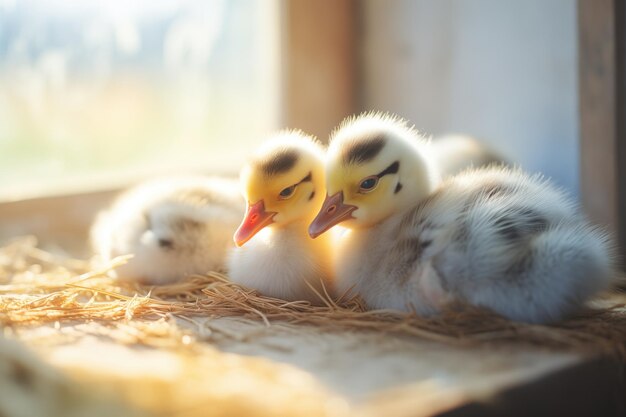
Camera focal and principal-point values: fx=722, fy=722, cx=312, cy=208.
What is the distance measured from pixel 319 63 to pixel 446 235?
1.96 meters

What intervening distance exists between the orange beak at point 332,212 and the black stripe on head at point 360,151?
9 cm

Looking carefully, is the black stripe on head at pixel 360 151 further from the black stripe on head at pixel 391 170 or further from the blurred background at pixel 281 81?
the blurred background at pixel 281 81

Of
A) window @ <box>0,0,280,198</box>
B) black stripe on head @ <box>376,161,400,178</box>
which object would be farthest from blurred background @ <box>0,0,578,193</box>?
black stripe on head @ <box>376,161,400,178</box>

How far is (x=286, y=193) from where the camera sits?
6.25 ft

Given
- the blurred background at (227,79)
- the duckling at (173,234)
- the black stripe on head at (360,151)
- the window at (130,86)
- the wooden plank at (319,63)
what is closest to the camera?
the black stripe on head at (360,151)

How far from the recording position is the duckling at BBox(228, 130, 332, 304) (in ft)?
6.18

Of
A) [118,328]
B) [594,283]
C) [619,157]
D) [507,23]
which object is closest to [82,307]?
[118,328]

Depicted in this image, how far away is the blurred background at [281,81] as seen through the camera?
8.24 ft

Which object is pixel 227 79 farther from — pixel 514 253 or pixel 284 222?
pixel 514 253

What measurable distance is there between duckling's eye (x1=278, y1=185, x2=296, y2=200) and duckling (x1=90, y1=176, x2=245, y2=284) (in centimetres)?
43

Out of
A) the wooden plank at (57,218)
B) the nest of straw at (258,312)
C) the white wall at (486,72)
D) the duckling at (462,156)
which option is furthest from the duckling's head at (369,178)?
the wooden plank at (57,218)

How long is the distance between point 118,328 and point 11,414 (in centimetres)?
47

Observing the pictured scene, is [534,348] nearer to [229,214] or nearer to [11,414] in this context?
[11,414]

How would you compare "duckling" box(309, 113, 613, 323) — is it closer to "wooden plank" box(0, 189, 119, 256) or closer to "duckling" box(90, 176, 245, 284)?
"duckling" box(90, 176, 245, 284)
